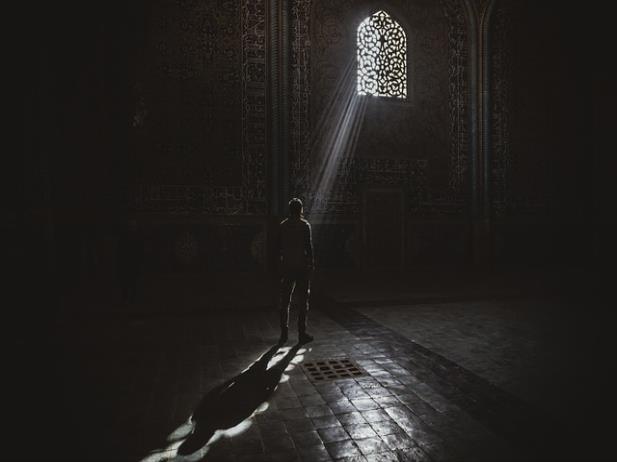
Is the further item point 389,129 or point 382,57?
point 382,57

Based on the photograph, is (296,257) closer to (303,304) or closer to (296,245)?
(296,245)

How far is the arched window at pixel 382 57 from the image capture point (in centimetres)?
995

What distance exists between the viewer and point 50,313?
546cm

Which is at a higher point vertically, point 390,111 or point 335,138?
point 390,111

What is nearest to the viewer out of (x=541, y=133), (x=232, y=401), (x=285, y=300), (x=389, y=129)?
(x=232, y=401)

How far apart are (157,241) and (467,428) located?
7.38 metres

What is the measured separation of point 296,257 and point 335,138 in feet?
19.6

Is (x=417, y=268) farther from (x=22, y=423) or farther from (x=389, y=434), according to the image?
(x=22, y=423)

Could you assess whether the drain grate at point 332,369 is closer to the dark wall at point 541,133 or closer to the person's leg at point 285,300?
the person's leg at point 285,300

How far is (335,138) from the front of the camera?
31.3 ft

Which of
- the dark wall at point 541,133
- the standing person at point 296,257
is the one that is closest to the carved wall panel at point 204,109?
the standing person at point 296,257

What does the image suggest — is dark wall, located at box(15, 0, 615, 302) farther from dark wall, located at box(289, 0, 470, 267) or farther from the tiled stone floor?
the tiled stone floor

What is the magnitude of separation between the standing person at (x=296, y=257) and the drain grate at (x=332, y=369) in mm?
693

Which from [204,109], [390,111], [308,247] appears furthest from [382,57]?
[308,247]
